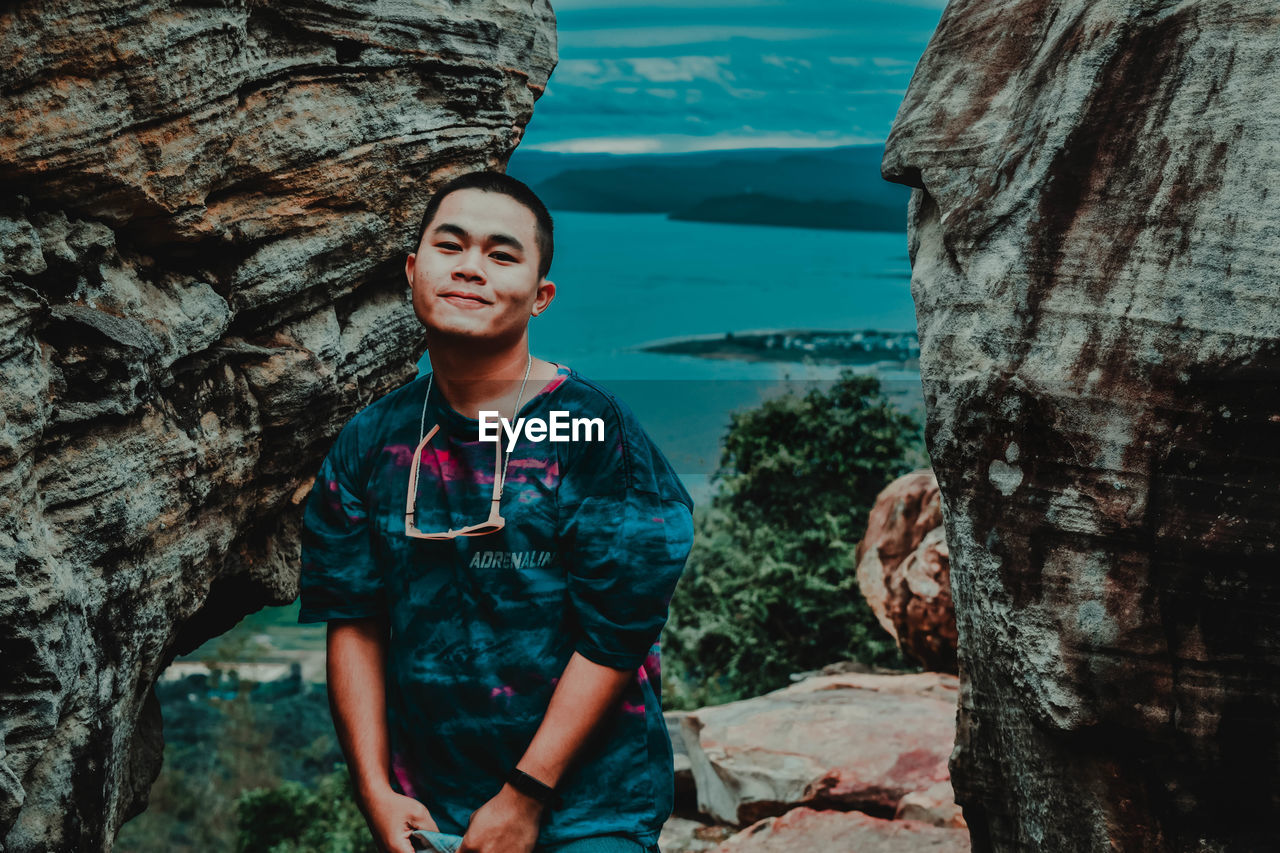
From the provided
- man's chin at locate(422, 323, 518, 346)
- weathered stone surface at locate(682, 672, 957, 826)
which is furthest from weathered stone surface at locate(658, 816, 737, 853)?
man's chin at locate(422, 323, 518, 346)

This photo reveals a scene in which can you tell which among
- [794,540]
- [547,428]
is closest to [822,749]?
[547,428]

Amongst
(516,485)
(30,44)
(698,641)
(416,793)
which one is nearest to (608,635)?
(516,485)

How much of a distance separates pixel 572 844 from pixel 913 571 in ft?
13.9

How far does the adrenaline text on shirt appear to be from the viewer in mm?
2361

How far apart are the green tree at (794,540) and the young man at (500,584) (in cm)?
633

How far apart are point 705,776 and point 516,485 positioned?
344cm

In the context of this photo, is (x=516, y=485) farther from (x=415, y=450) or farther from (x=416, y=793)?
(x=416, y=793)

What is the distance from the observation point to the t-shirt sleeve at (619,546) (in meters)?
2.27

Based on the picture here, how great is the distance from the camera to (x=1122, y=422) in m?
2.67

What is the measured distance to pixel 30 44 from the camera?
8.80 ft

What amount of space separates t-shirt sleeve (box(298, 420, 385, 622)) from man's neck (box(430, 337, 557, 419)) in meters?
0.28

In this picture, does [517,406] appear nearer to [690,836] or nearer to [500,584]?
[500,584]

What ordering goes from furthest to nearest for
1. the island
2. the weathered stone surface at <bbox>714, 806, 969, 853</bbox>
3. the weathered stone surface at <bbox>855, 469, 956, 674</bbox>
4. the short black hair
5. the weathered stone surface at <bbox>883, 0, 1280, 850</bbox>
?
the island < the weathered stone surface at <bbox>855, 469, 956, 674</bbox> < the weathered stone surface at <bbox>714, 806, 969, 853</bbox> < the weathered stone surface at <bbox>883, 0, 1280, 850</bbox> < the short black hair

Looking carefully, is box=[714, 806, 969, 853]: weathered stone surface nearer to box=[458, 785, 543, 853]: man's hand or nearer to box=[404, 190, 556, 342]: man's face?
box=[458, 785, 543, 853]: man's hand
